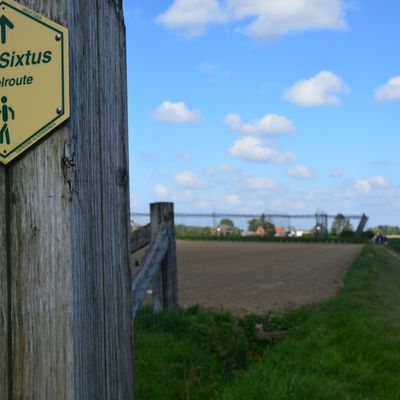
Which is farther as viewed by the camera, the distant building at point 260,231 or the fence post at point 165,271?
the distant building at point 260,231

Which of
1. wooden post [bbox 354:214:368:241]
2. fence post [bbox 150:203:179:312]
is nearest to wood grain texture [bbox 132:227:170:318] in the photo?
fence post [bbox 150:203:179:312]

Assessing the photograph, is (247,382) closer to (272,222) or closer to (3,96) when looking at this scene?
(3,96)

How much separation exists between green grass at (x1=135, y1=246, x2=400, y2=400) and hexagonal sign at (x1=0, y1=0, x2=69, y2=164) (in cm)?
244

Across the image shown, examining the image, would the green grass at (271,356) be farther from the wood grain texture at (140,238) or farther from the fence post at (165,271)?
the wood grain texture at (140,238)

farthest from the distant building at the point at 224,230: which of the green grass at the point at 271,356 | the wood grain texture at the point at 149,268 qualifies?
the wood grain texture at the point at 149,268

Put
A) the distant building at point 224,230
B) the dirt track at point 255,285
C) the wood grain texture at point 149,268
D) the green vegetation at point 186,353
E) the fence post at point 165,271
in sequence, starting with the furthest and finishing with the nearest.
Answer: the distant building at point 224,230
the dirt track at point 255,285
the fence post at point 165,271
the wood grain texture at point 149,268
the green vegetation at point 186,353

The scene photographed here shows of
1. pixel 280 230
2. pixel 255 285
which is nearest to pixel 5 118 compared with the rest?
pixel 255 285

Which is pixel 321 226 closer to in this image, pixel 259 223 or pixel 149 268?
pixel 259 223

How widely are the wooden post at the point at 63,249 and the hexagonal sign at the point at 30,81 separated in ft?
0.09

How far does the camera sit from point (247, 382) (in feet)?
12.4

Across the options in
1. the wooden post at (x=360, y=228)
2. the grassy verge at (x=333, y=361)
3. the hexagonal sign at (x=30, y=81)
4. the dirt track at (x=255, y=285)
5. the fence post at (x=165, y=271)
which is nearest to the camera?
the hexagonal sign at (x=30, y=81)

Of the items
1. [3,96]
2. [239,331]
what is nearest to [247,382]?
[239,331]

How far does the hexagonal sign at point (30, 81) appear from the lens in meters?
1.50

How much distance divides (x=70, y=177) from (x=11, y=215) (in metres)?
0.19
